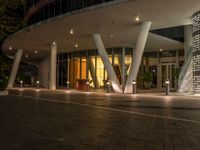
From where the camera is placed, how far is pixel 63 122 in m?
8.28

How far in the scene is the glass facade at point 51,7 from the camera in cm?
2555

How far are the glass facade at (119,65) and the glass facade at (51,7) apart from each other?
860 cm

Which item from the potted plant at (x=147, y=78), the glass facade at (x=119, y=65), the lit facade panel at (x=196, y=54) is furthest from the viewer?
the glass facade at (x=119, y=65)

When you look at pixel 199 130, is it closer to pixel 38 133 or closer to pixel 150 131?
pixel 150 131

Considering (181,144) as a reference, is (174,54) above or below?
above

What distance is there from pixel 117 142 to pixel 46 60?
152 ft

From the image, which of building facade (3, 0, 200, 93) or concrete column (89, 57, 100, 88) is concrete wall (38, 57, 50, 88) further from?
concrete column (89, 57, 100, 88)

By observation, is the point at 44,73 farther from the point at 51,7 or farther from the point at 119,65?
the point at 51,7

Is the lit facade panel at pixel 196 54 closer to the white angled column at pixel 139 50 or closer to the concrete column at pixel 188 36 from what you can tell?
the white angled column at pixel 139 50

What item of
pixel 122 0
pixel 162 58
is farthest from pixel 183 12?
pixel 162 58

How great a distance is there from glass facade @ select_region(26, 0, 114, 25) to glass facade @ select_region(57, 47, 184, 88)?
860 centimetres

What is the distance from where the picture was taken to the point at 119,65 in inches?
1431

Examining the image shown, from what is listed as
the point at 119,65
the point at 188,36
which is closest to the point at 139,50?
the point at 188,36

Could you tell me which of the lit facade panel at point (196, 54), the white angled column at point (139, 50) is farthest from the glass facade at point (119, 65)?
the lit facade panel at point (196, 54)
